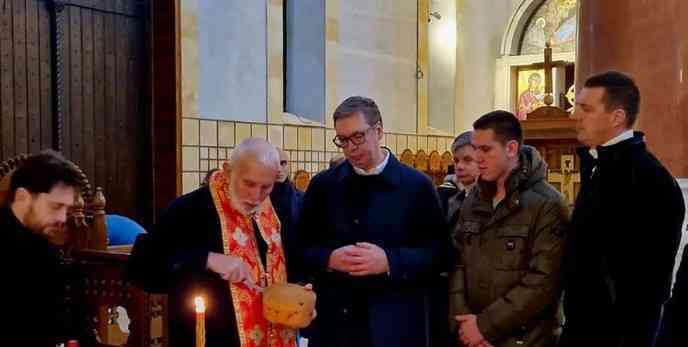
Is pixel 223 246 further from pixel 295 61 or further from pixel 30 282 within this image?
pixel 295 61

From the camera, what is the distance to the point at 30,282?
7.38 feet

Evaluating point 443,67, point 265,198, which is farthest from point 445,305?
point 443,67

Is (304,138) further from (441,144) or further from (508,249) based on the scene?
(508,249)

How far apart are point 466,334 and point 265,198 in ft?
2.98

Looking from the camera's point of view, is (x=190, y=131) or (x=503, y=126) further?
(x=190, y=131)

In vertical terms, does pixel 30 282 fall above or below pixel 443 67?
below

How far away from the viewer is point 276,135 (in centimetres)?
811

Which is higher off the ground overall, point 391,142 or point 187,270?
point 391,142

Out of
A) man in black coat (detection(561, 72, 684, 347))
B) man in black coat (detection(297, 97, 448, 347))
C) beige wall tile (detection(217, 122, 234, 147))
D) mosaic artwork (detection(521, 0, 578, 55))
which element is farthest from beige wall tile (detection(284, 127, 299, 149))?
mosaic artwork (detection(521, 0, 578, 55))

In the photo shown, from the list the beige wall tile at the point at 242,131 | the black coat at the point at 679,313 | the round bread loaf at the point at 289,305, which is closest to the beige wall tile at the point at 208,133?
the beige wall tile at the point at 242,131

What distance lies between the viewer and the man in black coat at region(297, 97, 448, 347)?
2.95 metres

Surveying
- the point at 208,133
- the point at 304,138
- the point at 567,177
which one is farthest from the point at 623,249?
the point at 304,138

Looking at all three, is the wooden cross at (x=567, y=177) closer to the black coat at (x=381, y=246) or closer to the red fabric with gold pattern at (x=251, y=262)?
the black coat at (x=381, y=246)

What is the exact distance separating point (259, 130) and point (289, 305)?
5347mm
